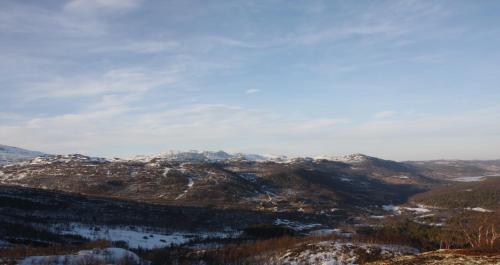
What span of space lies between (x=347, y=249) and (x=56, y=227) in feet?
352

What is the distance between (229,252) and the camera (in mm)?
108562

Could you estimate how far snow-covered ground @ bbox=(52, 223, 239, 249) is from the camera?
15275 centimetres

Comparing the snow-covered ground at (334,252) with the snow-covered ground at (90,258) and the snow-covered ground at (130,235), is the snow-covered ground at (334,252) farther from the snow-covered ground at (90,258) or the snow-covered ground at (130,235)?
the snow-covered ground at (130,235)

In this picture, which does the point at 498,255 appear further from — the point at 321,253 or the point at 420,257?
the point at 321,253

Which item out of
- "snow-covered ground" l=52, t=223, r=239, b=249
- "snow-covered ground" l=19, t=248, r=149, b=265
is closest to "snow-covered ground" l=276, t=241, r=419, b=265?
"snow-covered ground" l=19, t=248, r=149, b=265

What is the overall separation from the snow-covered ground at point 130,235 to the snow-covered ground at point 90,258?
59794mm

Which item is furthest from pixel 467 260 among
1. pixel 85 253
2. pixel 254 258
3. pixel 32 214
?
pixel 32 214

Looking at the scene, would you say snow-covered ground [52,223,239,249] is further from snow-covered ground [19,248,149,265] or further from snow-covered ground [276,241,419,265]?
snow-covered ground [276,241,419,265]

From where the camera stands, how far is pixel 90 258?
253 ft

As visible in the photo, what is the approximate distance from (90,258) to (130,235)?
8907 cm

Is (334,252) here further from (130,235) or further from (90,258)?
(130,235)

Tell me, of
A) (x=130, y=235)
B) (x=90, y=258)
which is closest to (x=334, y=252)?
(x=90, y=258)

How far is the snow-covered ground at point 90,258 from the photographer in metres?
70.3

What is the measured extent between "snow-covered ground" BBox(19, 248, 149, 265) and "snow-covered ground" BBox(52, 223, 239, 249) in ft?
196
